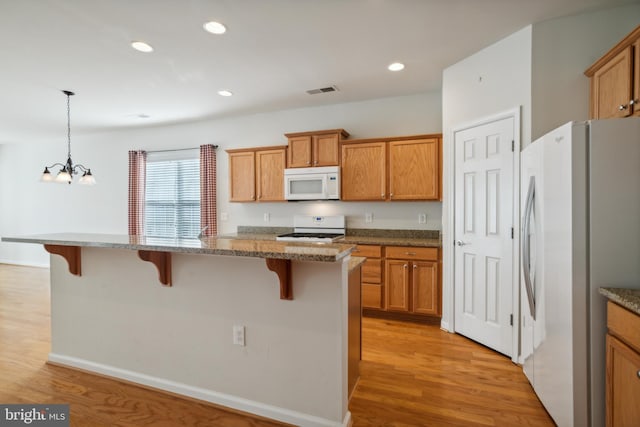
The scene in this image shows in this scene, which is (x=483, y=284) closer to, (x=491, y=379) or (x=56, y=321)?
(x=491, y=379)

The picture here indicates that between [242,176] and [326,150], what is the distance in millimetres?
1365

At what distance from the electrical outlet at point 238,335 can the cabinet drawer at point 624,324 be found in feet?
6.21

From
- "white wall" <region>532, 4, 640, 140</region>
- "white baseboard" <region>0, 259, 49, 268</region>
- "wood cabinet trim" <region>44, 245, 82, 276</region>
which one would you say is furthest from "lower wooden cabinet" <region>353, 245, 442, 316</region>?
"white baseboard" <region>0, 259, 49, 268</region>

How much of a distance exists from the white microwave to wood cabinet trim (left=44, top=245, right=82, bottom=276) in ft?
7.76

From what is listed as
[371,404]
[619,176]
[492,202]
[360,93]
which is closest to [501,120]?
[492,202]

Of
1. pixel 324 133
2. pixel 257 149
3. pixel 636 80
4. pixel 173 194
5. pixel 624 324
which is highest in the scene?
pixel 324 133

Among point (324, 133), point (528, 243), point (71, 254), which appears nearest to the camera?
point (528, 243)

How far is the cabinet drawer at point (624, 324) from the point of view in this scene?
1.22 m

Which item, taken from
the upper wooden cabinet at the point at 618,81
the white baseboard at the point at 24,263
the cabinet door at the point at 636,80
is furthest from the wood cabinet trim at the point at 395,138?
the white baseboard at the point at 24,263

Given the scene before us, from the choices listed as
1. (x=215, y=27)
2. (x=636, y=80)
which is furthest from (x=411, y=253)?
(x=215, y=27)

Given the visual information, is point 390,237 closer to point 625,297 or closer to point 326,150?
point 326,150

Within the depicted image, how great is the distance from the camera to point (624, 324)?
130cm

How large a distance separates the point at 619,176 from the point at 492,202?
122cm

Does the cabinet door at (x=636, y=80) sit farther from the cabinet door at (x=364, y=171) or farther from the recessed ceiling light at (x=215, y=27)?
the recessed ceiling light at (x=215, y=27)
